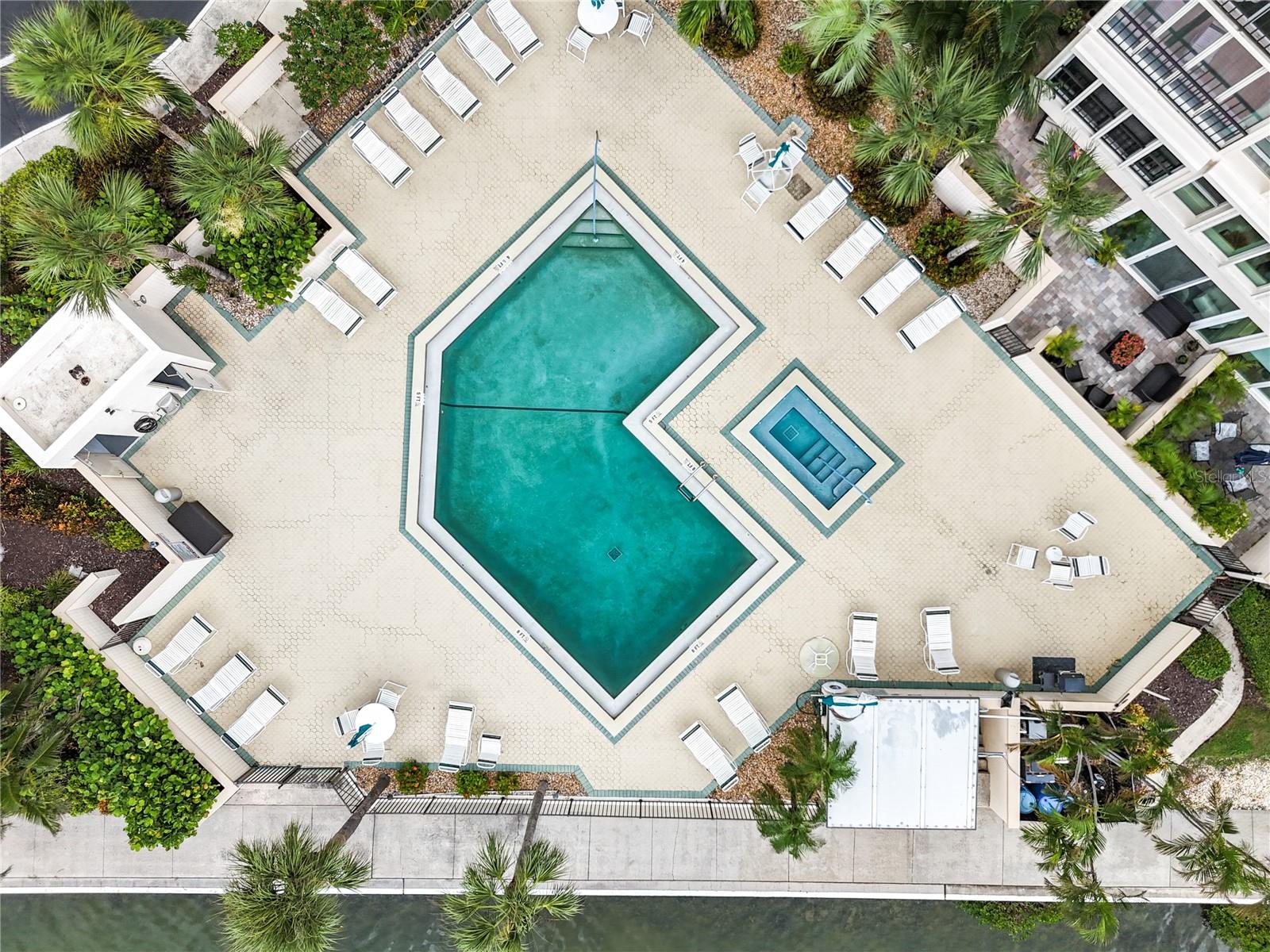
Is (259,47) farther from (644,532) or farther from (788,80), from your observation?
(644,532)

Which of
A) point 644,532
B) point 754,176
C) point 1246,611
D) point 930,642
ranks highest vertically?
point 754,176

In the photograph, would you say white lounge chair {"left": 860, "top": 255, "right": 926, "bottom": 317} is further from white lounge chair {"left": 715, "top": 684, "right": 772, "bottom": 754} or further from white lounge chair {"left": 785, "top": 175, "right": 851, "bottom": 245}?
white lounge chair {"left": 715, "top": 684, "right": 772, "bottom": 754}

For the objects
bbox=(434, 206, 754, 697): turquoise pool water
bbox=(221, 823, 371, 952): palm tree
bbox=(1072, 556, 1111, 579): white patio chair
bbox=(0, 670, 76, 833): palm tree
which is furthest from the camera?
bbox=(434, 206, 754, 697): turquoise pool water

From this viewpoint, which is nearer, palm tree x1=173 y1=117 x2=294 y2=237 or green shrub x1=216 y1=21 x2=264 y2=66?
palm tree x1=173 y1=117 x2=294 y2=237

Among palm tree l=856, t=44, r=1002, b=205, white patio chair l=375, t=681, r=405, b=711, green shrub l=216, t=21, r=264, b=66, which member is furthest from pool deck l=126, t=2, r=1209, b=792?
palm tree l=856, t=44, r=1002, b=205

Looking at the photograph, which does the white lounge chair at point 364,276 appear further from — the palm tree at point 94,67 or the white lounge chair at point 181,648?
the white lounge chair at point 181,648

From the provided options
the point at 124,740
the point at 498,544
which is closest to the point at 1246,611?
the point at 498,544

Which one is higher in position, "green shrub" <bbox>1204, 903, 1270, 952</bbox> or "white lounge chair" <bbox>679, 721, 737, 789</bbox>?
"white lounge chair" <bbox>679, 721, 737, 789</bbox>
